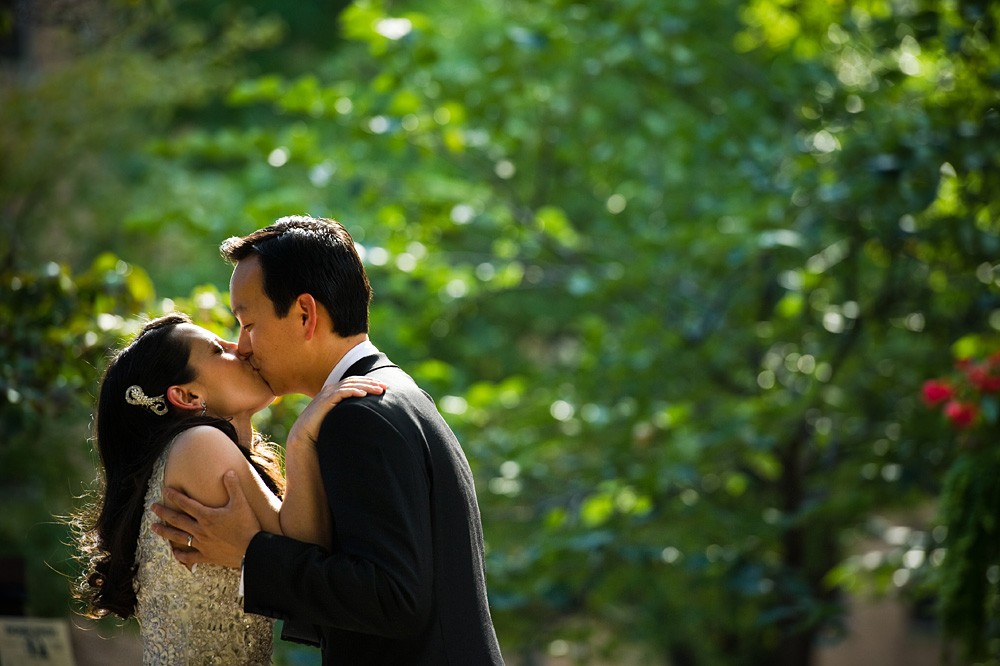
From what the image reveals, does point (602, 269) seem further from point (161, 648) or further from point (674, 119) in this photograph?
point (161, 648)

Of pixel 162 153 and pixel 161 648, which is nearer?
pixel 161 648

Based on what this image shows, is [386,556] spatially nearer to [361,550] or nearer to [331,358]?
[361,550]

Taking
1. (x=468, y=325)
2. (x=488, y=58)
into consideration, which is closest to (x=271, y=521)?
(x=488, y=58)

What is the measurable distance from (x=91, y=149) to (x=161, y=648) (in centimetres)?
1025

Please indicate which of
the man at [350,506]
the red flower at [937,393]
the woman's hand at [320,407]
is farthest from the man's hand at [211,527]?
the red flower at [937,393]

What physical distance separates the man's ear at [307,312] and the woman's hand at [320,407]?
0.18 metres

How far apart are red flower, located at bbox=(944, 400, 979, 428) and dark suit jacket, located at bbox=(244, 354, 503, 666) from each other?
3730 mm

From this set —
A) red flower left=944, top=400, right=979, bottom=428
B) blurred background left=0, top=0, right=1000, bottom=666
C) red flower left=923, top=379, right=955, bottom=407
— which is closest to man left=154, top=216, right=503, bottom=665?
blurred background left=0, top=0, right=1000, bottom=666

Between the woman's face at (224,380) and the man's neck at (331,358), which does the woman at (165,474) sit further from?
the man's neck at (331,358)

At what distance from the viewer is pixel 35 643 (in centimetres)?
401

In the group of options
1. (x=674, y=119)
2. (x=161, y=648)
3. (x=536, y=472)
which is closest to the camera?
(x=161, y=648)

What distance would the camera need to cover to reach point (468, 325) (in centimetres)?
1162

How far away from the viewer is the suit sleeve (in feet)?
7.26

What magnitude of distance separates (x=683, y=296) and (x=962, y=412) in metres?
1.98
